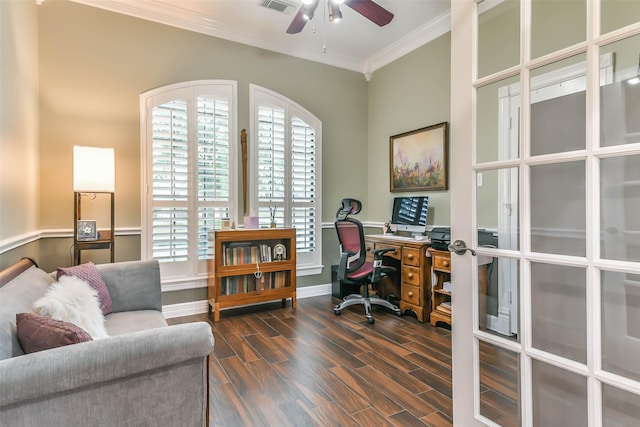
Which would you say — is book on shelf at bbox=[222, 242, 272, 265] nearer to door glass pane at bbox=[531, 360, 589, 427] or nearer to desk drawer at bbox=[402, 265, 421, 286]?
desk drawer at bbox=[402, 265, 421, 286]

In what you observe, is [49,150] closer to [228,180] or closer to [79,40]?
[79,40]

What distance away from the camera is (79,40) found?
121 inches

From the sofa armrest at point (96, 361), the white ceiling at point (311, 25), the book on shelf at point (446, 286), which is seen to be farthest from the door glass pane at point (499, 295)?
the white ceiling at point (311, 25)

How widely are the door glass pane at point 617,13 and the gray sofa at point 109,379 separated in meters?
1.75

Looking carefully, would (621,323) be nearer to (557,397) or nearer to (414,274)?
(557,397)

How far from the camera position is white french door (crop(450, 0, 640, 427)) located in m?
1.05

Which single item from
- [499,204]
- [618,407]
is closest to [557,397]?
[618,407]

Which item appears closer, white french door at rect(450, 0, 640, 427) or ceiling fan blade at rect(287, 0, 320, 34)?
white french door at rect(450, 0, 640, 427)

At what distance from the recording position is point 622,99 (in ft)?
3.46

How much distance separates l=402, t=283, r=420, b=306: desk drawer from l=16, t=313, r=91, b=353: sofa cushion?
A: 286 cm

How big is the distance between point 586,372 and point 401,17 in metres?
3.60

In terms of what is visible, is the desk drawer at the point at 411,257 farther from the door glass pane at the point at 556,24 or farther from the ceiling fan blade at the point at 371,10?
the door glass pane at the point at 556,24

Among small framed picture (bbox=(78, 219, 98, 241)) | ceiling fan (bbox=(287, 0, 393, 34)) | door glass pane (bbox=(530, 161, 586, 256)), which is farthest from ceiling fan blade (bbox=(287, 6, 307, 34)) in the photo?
small framed picture (bbox=(78, 219, 98, 241))

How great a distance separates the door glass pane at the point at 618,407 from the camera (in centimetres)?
101
